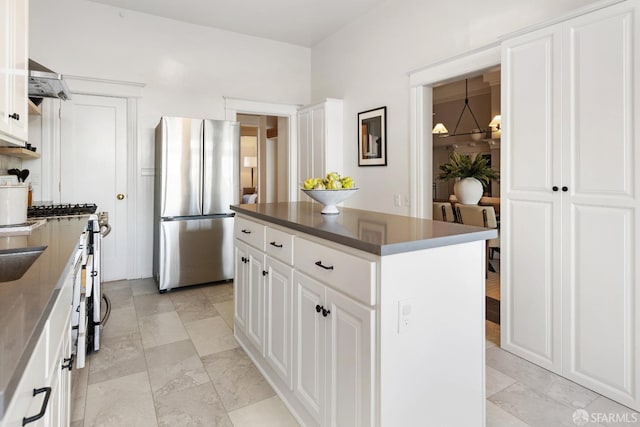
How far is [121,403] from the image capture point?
1.97 meters

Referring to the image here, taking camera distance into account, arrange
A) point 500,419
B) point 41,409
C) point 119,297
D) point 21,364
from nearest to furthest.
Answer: point 21,364, point 41,409, point 500,419, point 119,297

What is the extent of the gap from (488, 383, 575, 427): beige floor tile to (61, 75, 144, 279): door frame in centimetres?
398

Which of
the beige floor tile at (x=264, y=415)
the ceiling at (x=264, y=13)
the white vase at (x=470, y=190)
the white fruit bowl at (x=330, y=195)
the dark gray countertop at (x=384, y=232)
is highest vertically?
the ceiling at (x=264, y=13)

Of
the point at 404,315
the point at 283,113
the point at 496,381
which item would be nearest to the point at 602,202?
the point at 496,381

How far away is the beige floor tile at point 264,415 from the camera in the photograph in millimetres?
1802

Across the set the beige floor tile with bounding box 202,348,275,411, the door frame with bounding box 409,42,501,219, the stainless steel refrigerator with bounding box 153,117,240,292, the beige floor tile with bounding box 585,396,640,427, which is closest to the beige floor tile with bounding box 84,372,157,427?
the beige floor tile with bounding box 202,348,275,411

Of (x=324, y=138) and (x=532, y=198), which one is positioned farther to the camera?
(x=324, y=138)

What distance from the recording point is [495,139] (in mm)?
7199

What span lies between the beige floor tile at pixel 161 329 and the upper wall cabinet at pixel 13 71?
1.61 m

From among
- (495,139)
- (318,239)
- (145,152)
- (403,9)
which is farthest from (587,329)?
(495,139)

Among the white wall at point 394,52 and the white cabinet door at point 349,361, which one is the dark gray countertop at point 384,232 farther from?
the white wall at point 394,52

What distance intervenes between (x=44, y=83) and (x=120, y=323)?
1.97 metres

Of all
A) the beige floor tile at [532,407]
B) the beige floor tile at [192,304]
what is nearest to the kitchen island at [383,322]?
the beige floor tile at [532,407]

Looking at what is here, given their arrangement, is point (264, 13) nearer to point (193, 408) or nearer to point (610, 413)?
point (193, 408)
